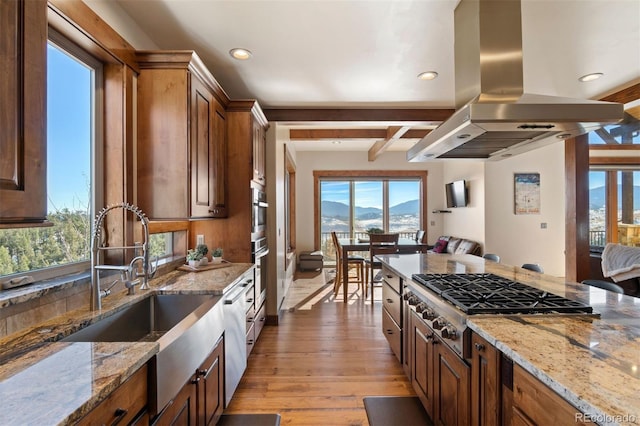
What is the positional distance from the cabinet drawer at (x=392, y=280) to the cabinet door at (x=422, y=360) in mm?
341

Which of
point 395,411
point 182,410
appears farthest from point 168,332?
point 395,411

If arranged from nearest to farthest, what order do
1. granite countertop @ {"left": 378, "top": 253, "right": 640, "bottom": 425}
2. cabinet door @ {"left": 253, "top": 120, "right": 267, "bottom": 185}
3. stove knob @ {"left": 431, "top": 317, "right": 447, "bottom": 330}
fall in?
granite countertop @ {"left": 378, "top": 253, "right": 640, "bottom": 425}
stove knob @ {"left": 431, "top": 317, "right": 447, "bottom": 330}
cabinet door @ {"left": 253, "top": 120, "right": 267, "bottom": 185}

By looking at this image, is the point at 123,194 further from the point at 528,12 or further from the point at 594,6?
the point at 594,6

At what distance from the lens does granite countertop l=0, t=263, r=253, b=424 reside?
727 mm

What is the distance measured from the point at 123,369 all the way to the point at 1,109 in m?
0.80

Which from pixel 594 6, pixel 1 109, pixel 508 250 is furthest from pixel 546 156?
pixel 1 109

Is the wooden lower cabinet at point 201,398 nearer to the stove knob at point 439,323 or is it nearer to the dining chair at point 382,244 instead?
the stove knob at point 439,323

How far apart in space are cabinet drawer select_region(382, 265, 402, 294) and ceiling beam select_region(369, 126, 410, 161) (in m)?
2.33

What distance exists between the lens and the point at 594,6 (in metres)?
1.93

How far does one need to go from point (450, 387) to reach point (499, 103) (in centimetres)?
141

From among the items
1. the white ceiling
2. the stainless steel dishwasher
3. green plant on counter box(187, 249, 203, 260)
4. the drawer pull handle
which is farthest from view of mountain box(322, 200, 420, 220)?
the drawer pull handle

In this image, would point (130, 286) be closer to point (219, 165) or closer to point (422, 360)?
point (219, 165)

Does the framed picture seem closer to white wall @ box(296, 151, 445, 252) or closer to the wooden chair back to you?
white wall @ box(296, 151, 445, 252)

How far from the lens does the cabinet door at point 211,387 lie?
1.52 metres
